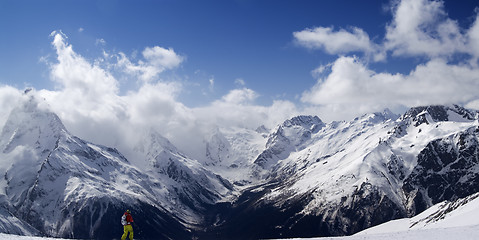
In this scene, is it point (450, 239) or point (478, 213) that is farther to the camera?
point (478, 213)

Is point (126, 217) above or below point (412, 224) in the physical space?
above

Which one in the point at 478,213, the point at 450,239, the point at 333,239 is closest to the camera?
the point at 450,239

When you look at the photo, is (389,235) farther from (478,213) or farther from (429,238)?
(478,213)

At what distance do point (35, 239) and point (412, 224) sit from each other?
19362 centimetres

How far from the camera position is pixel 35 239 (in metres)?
58.6

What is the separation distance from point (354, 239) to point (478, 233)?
59.4ft

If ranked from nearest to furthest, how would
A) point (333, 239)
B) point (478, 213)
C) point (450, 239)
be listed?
point (450, 239)
point (333, 239)
point (478, 213)

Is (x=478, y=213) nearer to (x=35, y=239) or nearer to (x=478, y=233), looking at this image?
(x=478, y=233)

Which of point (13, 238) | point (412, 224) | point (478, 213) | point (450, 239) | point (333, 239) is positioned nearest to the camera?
point (450, 239)

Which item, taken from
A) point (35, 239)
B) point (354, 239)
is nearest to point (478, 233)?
point (354, 239)

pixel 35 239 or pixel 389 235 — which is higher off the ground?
pixel 35 239

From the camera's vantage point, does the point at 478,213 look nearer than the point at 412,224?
Yes

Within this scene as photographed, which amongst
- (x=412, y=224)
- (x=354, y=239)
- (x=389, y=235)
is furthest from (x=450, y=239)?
(x=412, y=224)

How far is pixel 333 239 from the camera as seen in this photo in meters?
61.4
